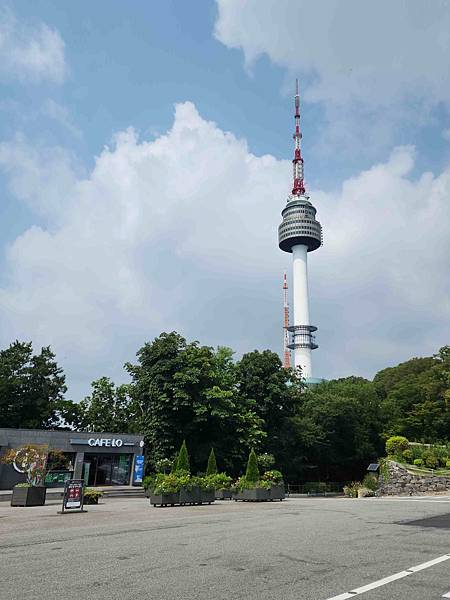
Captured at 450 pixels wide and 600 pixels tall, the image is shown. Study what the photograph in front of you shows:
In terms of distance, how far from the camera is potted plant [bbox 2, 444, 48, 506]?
20.2 metres

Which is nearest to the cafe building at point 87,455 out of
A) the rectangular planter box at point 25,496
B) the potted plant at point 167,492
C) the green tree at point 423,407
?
the rectangular planter box at point 25,496

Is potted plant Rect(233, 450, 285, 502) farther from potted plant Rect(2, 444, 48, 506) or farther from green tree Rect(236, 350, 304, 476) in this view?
green tree Rect(236, 350, 304, 476)

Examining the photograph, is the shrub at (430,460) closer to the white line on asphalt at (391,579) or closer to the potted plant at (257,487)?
the potted plant at (257,487)

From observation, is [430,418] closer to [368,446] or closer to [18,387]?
[368,446]

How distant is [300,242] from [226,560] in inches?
4751

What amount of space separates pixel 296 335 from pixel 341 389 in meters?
48.9

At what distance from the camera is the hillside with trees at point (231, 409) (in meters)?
37.2

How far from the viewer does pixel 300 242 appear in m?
126

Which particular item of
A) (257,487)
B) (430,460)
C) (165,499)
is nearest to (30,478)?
(165,499)

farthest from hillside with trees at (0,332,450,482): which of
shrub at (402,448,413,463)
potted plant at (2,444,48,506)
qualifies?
shrub at (402,448,413,463)

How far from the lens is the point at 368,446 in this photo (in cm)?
5525

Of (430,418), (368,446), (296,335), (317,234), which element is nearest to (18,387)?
(368,446)

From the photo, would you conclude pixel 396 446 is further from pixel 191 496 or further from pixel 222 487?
pixel 191 496

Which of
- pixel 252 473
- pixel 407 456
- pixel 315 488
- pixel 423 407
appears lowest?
pixel 315 488
